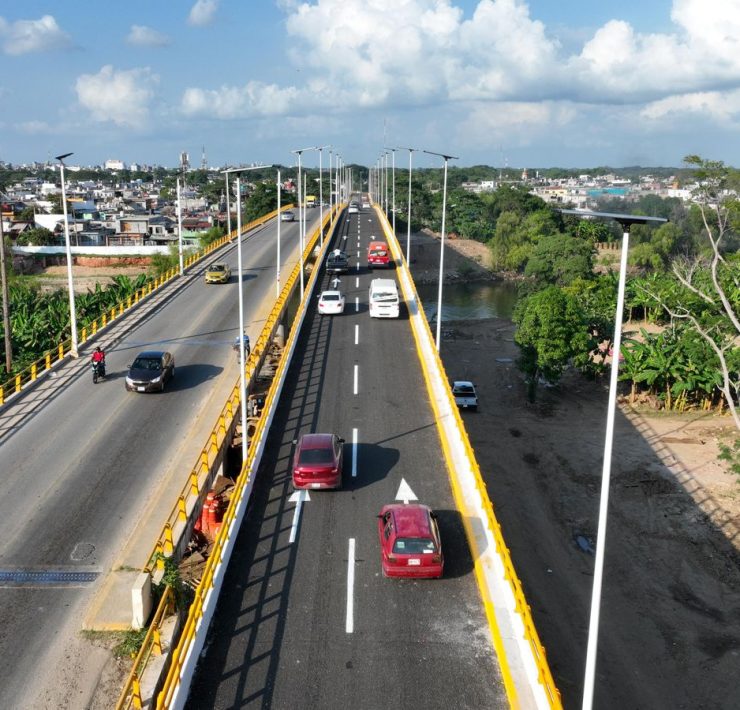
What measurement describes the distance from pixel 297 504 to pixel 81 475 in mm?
7303

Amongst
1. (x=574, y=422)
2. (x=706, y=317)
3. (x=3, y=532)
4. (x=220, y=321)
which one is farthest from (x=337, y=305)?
(x=3, y=532)

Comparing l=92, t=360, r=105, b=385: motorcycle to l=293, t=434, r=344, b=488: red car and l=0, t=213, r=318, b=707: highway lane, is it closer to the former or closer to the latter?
l=0, t=213, r=318, b=707: highway lane

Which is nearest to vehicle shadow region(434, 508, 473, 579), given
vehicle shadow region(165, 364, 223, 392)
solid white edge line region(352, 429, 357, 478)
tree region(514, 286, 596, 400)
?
solid white edge line region(352, 429, 357, 478)

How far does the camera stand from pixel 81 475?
21.6 meters

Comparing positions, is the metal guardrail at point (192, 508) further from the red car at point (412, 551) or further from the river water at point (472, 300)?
the river water at point (472, 300)

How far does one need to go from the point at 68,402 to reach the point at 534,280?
59412 mm

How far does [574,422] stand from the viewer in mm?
39969

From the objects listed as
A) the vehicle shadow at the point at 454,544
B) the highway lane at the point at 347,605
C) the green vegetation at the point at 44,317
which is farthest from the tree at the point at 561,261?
the vehicle shadow at the point at 454,544

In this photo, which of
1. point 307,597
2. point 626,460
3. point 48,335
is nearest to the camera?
point 307,597

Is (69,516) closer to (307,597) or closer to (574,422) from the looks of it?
(307,597)

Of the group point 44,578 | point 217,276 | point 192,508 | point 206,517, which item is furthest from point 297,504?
point 217,276

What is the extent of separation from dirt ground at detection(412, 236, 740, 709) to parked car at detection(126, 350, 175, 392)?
1500 cm

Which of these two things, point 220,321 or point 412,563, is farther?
point 220,321

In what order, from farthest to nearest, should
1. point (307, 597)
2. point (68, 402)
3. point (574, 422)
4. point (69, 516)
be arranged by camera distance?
1. point (574, 422)
2. point (68, 402)
3. point (69, 516)
4. point (307, 597)
